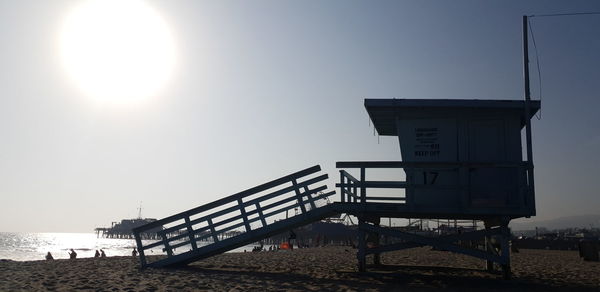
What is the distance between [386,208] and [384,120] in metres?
3.05

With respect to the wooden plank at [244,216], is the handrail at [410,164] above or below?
above

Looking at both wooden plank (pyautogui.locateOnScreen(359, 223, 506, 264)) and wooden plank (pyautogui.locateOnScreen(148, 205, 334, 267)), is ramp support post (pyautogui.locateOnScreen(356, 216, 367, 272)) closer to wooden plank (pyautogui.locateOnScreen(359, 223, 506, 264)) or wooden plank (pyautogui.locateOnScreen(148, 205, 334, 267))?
wooden plank (pyautogui.locateOnScreen(359, 223, 506, 264))

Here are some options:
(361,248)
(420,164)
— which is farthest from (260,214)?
(420,164)

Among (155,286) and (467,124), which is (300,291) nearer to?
(155,286)

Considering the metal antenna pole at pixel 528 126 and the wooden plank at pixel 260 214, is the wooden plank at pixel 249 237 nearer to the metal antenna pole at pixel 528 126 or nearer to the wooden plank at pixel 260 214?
the wooden plank at pixel 260 214

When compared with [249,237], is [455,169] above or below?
above

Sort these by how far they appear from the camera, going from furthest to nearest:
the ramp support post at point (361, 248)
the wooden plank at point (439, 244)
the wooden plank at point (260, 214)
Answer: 1. the wooden plank at point (260, 214)
2. the ramp support post at point (361, 248)
3. the wooden plank at point (439, 244)

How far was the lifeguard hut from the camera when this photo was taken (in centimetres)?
1130

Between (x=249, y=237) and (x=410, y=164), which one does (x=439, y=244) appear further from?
(x=249, y=237)

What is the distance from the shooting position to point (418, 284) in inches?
409

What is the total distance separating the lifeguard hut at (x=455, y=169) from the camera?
11305mm

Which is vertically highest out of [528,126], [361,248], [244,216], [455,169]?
[528,126]

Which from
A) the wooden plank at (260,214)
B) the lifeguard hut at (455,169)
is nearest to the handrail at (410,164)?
the lifeguard hut at (455,169)

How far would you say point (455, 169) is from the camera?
39.8ft
